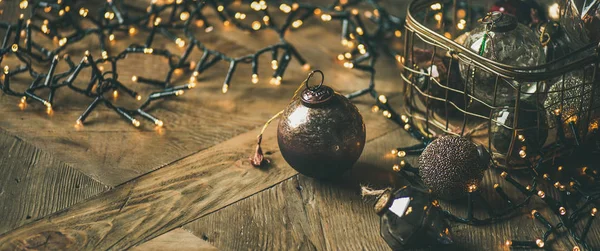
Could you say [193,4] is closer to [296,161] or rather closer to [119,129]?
[119,129]

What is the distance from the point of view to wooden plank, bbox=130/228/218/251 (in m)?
1.03

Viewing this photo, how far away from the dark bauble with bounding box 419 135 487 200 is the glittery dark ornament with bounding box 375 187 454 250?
0.08m

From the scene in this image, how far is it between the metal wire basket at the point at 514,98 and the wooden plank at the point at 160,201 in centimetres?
30

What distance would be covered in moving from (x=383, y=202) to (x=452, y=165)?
0.14 meters

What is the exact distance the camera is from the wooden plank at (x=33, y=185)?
1.09 m

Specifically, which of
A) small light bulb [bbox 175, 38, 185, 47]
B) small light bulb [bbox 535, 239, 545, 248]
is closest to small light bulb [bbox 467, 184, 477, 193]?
small light bulb [bbox 535, 239, 545, 248]

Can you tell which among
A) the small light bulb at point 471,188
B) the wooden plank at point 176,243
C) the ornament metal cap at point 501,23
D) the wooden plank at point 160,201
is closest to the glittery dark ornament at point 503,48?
the ornament metal cap at point 501,23

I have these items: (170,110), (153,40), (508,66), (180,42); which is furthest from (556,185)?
(153,40)

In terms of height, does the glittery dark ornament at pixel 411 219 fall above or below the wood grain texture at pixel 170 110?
above

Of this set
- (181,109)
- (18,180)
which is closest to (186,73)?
(181,109)

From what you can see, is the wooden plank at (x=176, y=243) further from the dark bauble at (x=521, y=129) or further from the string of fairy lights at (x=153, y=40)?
the dark bauble at (x=521, y=129)

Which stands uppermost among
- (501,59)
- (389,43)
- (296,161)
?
(501,59)

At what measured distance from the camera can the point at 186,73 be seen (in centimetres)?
149

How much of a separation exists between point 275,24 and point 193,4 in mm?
201
